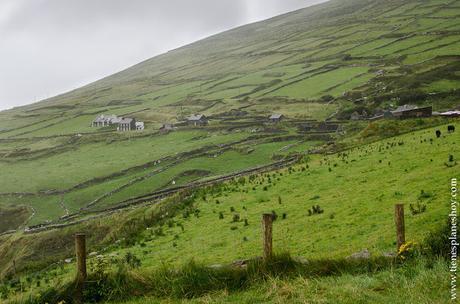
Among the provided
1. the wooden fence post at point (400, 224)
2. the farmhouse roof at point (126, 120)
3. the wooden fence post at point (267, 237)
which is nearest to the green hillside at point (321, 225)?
the wooden fence post at point (400, 224)

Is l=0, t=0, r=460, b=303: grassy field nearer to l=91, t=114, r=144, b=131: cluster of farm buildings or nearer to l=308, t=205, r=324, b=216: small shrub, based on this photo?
l=308, t=205, r=324, b=216: small shrub

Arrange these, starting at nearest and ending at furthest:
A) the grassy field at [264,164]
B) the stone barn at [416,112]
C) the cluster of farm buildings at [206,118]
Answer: the grassy field at [264,164], the stone barn at [416,112], the cluster of farm buildings at [206,118]

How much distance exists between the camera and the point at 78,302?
12.3 m

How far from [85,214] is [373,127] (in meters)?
40.7

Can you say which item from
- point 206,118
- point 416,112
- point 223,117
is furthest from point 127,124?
point 416,112

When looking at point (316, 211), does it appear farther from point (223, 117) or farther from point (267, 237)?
point (223, 117)

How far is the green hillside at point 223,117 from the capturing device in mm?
79562

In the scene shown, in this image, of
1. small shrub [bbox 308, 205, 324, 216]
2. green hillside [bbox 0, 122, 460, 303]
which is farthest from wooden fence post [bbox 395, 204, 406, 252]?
small shrub [bbox 308, 205, 324, 216]

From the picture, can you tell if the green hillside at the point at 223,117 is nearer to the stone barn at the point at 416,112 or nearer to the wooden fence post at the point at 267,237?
the stone barn at the point at 416,112

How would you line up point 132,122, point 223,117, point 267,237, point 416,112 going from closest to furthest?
1. point 267,237
2. point 416,112
3. point 223,117
4. point 132,122

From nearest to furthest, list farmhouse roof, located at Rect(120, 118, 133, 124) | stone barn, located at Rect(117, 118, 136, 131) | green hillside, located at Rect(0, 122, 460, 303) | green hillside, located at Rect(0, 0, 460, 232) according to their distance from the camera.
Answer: green hillside, located at Rect(0, 122, 460, 303) < green hillside, located at Rect(0, 0, 460, 232) < stone barn, located at Rect(117, 118, 136, 131) < farmhouse roof, located at Rect(120, 118, 133, 124)

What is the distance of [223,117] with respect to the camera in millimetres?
129125

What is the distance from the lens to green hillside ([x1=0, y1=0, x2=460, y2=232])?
79562 millimetres

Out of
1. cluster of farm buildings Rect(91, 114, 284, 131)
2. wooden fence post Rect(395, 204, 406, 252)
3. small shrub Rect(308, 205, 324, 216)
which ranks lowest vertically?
small shrub Rect(308, 205, 324, 216)
